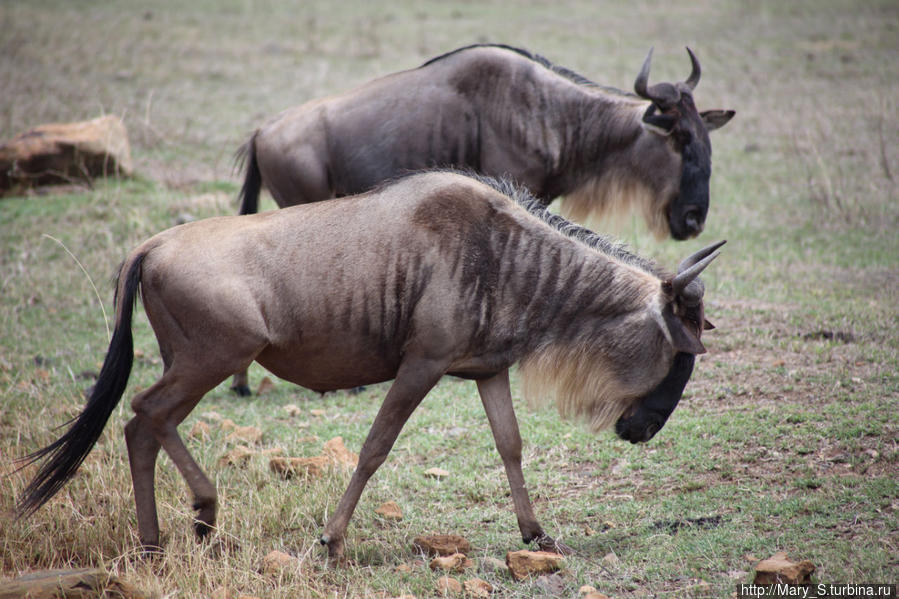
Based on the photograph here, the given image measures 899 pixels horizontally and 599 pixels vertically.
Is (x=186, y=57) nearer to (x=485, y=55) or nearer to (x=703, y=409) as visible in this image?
(x=485, y=55)

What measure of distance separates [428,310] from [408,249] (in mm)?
309

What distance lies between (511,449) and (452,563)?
622 mm

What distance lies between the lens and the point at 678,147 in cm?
594

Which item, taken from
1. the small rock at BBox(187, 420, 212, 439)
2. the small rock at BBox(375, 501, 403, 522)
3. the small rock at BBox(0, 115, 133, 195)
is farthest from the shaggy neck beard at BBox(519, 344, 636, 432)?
the small rock at BBox(0, 115, 133, 195)

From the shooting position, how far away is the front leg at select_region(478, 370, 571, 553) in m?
4.11

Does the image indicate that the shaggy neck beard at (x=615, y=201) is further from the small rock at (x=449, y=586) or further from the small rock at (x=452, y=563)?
the small rock at (x=449, y=586)

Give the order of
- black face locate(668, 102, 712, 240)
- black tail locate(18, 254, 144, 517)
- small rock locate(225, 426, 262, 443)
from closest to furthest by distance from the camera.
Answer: black tail locate(18, 254, 144, 517) < small rock locate(225, 426, 262, 443) < black face locate(668, 102, 712, 240)

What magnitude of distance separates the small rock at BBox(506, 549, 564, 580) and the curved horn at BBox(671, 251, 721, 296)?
4.19ft

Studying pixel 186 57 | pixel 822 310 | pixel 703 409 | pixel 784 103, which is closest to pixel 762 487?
pixel 703 409

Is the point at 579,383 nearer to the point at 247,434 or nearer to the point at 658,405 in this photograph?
the point at 658,405

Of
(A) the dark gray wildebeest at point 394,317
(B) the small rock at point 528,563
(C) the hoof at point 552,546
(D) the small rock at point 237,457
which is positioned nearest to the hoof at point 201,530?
(A) the dark gray wildebeest at point 394,317

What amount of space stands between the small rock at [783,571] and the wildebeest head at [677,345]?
2.87 ft

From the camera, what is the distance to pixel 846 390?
517 cm

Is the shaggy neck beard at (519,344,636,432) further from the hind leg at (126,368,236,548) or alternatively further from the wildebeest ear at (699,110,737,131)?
the wildebeest ear at (699,110,737,131)
